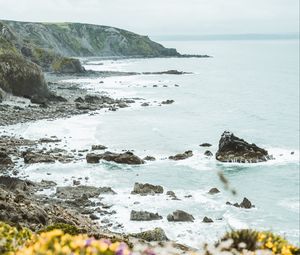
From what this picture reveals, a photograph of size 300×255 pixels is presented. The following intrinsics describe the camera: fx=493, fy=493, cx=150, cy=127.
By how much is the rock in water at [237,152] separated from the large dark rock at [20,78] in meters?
43.2

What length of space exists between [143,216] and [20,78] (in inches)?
2275

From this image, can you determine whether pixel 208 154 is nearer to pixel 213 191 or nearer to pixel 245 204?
pixel 213 191

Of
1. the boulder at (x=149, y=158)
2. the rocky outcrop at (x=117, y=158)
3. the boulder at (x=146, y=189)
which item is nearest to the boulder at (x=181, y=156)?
the boulder at (x=149, y=158)

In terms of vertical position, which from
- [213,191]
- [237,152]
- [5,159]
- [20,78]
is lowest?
[213,191]

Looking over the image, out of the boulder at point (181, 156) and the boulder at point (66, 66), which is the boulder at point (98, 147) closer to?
the boulder at point (181, 156)

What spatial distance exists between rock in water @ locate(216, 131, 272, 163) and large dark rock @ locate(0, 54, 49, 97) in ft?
142

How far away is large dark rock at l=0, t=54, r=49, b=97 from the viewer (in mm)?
82125

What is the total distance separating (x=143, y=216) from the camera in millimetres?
31578

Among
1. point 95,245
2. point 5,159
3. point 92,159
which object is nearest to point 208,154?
point 92,159

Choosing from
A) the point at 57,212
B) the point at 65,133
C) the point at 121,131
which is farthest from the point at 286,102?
the point at 57,212

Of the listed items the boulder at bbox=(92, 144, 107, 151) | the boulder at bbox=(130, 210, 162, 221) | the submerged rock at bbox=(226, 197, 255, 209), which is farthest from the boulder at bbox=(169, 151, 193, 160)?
the boulder at bbox=(130, 210, 162, 221)

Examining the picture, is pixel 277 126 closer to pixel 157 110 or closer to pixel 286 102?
pixel 157 110

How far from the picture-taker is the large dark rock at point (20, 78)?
269 feet

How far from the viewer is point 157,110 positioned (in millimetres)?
87312
